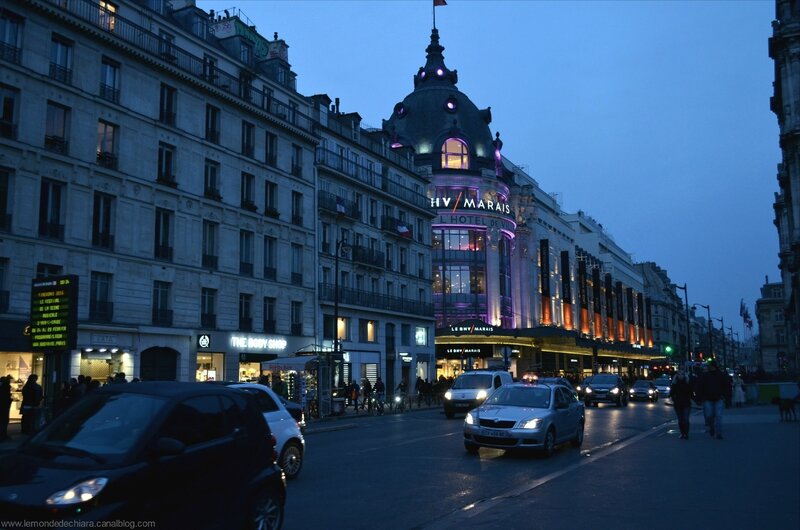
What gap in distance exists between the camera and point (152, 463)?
5992 mm

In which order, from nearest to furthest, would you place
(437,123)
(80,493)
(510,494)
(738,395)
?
1. (80,493)
2. (510,494)
3. (738,395)
4. (437,123)

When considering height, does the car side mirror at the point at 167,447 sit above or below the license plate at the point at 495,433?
above

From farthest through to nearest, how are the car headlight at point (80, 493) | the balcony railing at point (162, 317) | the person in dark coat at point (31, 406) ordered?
the balcony railing at point (162, 317)
the person in dark coat at point (31, 406)
the car headlight at point (80, 493)

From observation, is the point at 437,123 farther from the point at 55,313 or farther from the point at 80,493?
the point at 80,493

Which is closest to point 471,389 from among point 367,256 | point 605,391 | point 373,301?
point 605,391

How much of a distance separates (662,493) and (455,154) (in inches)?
2333

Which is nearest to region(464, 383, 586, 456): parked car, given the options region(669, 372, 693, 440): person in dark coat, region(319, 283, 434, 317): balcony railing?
region(669, 372, 693, 440): person in dark coat

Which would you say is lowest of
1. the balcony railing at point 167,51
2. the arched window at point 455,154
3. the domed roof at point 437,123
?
the balcony railing at point 167,51

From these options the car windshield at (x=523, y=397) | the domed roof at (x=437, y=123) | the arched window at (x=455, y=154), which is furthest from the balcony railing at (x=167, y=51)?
the domed roof at (x=437, y=123)

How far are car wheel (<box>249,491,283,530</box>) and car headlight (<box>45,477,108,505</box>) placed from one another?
1807 mm

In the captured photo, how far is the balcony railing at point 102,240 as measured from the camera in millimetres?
29864

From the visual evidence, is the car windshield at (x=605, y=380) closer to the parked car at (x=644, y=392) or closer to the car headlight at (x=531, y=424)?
the parked car at (x=644, y=392)

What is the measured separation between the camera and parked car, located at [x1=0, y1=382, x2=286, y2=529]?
5496 mm

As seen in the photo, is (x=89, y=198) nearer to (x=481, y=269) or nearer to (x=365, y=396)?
(x=365, y=396)
